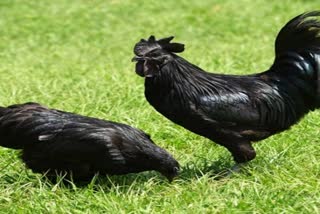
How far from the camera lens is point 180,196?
13.9 ft

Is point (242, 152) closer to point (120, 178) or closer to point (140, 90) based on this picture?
point (120, 178)

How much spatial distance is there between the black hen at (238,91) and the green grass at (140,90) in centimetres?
28

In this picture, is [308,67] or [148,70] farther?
[308,67]

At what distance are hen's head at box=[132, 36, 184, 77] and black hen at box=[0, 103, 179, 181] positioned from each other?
412 millimetres

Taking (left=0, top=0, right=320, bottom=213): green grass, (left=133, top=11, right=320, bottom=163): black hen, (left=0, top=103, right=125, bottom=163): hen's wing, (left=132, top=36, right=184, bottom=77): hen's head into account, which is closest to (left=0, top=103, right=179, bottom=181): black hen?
(left=0, top=103, right=125, bottom=163): hen's wing

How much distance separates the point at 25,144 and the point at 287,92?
5.25 ft

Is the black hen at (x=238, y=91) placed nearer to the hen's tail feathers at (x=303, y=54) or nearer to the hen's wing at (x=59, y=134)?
the hen's tail feathers at (x=303, y=54)

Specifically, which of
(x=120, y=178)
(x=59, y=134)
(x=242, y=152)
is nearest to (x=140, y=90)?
(x=120, y=178)

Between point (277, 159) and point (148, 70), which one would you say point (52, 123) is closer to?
point (148, 70)

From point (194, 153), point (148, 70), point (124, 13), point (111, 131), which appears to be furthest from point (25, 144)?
point (124, 13)

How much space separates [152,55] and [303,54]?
1014 mm

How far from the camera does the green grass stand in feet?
13.6

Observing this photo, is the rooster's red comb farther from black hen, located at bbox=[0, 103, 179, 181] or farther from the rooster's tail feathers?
the rooster's tail feathers

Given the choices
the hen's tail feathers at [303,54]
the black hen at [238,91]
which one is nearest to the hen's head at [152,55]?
the black hen at [238,91]
